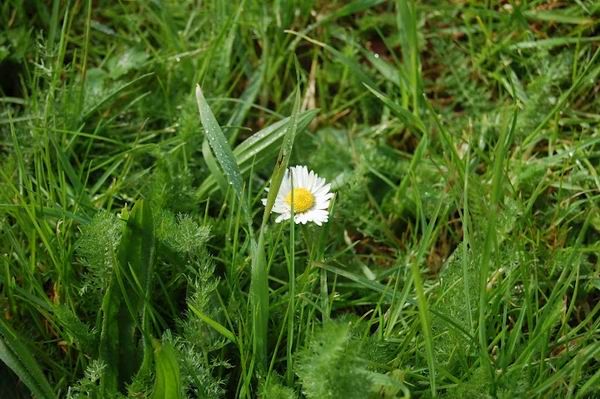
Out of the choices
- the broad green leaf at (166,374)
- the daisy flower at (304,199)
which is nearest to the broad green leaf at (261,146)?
the daisy flower at (304,199)

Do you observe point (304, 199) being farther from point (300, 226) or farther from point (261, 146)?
point (261, 146)

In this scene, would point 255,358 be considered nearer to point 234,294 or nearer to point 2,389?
point 234,294

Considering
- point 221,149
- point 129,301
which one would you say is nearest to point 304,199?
point 221,149

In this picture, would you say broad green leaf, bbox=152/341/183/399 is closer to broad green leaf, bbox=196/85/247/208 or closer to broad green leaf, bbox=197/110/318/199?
broad green leaf, bbox=196/85/247/208

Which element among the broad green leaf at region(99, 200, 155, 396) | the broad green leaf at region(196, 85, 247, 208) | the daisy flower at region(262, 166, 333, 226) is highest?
the broad green leaf at region(196, 85, 247, 208)

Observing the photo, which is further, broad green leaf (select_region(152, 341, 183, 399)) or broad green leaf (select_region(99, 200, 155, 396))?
broad green leaf (select_region(99, 200, 155, 396))

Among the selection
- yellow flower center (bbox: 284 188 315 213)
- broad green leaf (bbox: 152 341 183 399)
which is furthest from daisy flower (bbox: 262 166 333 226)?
broad green leaf (bbox: 152 341 183 399)

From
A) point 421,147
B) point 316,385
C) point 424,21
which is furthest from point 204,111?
point 424,21
